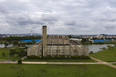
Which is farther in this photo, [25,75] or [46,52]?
[46,52]

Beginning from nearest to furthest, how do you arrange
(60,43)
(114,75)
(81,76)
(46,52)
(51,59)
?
(81,76) < (114,75) < (51,59) < (46,52) < (60,43)

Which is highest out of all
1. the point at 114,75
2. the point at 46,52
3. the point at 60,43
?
the point at 60,43

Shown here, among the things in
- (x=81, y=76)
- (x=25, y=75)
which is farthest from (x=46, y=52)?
(x=81, y=76)

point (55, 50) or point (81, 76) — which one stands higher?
point (55, 50)

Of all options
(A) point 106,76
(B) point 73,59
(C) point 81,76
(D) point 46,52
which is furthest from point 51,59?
(A) point 106,76

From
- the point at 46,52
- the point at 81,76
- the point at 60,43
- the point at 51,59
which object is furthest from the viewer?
the point at 60,43

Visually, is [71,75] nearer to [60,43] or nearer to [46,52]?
[46,52]

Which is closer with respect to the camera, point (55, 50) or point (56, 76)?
point (56, 76)

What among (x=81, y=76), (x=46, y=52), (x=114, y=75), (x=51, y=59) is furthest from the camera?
(x=46, y=52)

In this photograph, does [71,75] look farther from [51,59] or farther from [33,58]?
[33,58]
